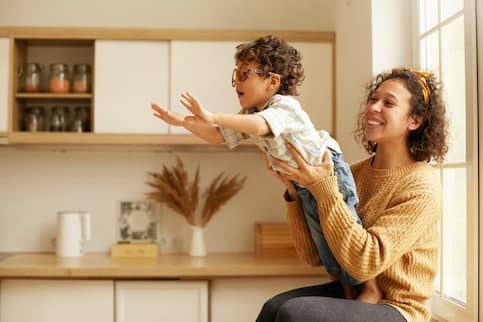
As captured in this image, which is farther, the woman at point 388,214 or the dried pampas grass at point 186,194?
the dried pampas grass at point 186,194

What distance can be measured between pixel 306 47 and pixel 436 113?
4.73 ft

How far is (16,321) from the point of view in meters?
2.90

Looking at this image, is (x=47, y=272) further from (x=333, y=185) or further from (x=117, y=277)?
(x=333, y=185)

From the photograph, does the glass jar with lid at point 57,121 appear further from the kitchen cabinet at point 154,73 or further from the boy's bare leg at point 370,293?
the boy's bare leg at point 370,293

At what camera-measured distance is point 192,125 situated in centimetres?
161

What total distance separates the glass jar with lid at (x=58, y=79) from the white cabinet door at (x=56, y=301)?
963mm

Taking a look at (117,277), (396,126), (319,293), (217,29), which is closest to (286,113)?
(396,126)

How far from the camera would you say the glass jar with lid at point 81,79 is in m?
3.18

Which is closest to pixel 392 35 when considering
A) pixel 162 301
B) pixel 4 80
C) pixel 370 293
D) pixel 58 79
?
pixel 370 293

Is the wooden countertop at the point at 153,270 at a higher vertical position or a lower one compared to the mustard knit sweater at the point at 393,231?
lower

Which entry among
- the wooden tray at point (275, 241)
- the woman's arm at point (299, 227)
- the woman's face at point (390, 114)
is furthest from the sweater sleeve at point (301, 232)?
the wooden tray at point (275, 241)

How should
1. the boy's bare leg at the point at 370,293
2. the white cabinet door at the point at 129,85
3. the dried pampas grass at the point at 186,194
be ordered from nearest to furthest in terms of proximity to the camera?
the boy's bare leg at the point at 370,293 → the white cabinet door at the point at 129,85 → the dried pampas grass at the point at 186,194

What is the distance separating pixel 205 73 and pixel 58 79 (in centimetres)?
75

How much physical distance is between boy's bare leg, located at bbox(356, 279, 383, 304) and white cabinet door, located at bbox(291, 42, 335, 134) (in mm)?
1474
